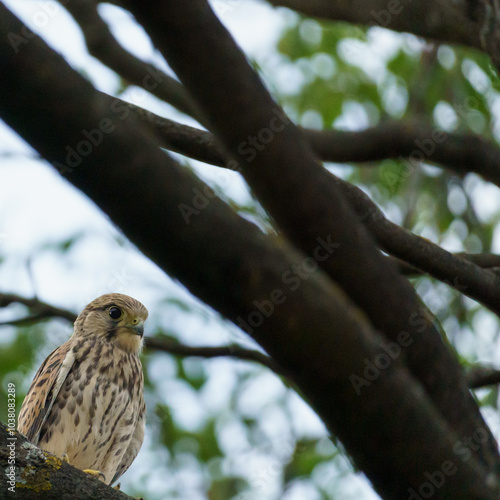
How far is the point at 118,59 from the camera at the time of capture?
4730mm

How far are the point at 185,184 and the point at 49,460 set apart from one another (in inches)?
63.7

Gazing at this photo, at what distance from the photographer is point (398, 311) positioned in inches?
81.6

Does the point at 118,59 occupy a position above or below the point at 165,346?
above

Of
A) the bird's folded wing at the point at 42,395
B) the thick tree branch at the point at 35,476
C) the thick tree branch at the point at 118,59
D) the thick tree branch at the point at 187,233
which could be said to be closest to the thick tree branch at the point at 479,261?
the thick tree branch at the point at 118,59

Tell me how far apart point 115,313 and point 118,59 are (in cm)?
167

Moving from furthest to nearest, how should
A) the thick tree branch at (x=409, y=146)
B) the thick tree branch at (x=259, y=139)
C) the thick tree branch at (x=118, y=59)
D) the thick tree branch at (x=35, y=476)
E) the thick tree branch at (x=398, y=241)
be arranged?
the thick tree branch at (x=118, y=59) → the thick tree branch at (x=409, y=146) → the thick tree branch at (x=398, y=241) → the thick tree branch at (x=35, y=476) → the thick tree branch at (x=259, y=139)

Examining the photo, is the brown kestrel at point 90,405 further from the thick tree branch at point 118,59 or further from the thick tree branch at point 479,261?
the thick tree branch at point 479,261

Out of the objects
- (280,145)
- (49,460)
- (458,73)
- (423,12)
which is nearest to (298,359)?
(280,145)

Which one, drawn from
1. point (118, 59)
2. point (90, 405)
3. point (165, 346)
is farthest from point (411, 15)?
point (90, 405)

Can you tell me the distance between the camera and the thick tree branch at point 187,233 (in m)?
1.14

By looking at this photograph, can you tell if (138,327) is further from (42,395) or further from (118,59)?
(118,59)

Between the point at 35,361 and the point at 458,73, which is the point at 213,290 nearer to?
the point at 35,361

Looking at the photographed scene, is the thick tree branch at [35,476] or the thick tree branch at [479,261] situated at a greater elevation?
the thick tree branch at [479,261]

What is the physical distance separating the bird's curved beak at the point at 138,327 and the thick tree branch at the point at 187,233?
341 centimetres
